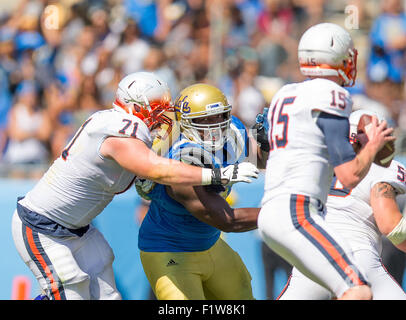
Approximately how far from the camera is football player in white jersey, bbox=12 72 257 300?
4301 millimetres

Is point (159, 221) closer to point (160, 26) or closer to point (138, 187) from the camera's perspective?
point (138, 187)

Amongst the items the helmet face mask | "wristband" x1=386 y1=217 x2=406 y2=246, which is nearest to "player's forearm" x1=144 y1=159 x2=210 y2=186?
the helmet face mask

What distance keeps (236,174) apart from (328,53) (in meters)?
0.82

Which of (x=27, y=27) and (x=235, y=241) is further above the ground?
(x=27, y=27)

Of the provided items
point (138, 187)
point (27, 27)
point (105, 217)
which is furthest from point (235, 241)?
point (27, 27)

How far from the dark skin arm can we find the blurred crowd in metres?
3.23

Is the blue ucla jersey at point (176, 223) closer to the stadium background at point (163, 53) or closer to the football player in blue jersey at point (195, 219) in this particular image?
the football player in blue jersey at point (195, 219)

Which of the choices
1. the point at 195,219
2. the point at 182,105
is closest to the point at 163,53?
the point at 182,105

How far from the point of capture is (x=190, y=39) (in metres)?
8.29

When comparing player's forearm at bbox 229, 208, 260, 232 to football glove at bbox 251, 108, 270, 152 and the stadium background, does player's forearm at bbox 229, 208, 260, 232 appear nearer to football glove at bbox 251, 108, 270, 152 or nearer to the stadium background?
football glove at bbox 251, 108, 270, 152

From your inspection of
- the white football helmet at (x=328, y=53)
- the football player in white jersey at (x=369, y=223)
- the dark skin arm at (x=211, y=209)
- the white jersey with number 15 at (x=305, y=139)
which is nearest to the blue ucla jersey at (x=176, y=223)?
the dark skin arm at (x=211, y=209)

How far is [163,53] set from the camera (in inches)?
321

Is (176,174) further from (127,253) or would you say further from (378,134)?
(127,253)
